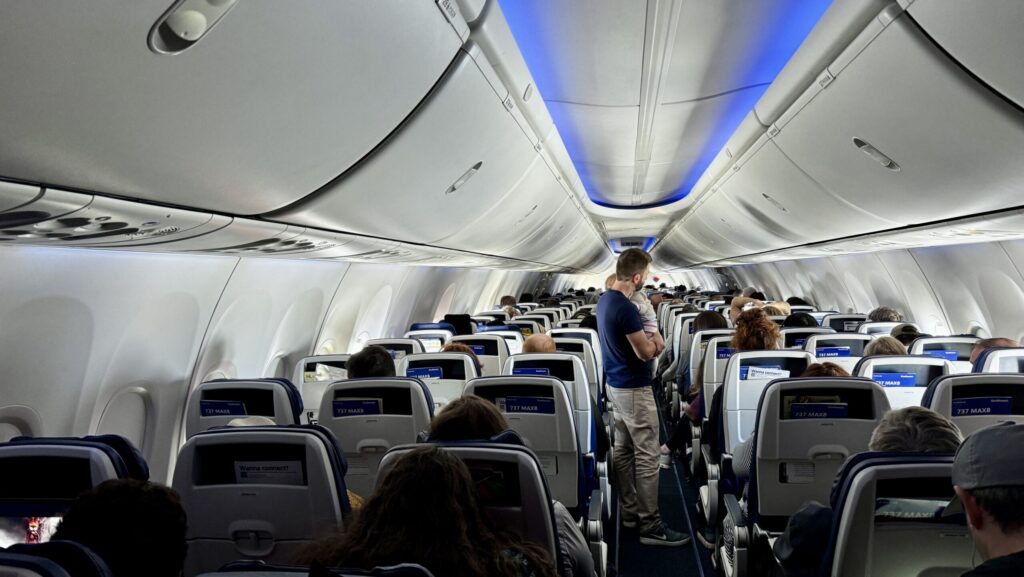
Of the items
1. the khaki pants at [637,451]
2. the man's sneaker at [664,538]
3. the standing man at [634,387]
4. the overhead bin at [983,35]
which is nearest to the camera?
the overhead bin at [983,35]

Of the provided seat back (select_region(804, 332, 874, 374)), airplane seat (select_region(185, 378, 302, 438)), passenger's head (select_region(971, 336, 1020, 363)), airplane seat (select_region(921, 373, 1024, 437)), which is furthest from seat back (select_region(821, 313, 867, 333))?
airplane seat (select_region(185, 378, 302, 438))

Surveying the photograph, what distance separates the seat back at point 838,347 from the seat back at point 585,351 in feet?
5.82

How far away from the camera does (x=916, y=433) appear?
9.66 ft

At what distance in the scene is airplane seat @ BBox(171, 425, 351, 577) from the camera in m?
2.86

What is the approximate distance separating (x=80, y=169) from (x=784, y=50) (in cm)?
451

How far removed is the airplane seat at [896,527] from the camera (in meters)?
2.51

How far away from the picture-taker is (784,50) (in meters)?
5.48

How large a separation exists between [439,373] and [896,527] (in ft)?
12.8

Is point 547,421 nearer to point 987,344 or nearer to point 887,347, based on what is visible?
point 887,347

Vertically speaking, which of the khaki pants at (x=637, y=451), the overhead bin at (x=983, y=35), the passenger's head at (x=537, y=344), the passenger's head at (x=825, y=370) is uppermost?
A: the overhead bin at (x=983, y=35)

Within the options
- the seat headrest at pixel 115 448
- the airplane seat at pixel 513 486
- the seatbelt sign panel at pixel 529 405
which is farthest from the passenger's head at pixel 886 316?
the seat headrest at pixel 115 448

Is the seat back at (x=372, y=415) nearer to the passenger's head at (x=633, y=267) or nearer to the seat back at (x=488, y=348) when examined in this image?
the passenger's head at (x=633, y=267)

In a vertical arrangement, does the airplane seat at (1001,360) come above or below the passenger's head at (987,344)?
below

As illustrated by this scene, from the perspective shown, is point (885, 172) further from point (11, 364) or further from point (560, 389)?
point (11, 364)
